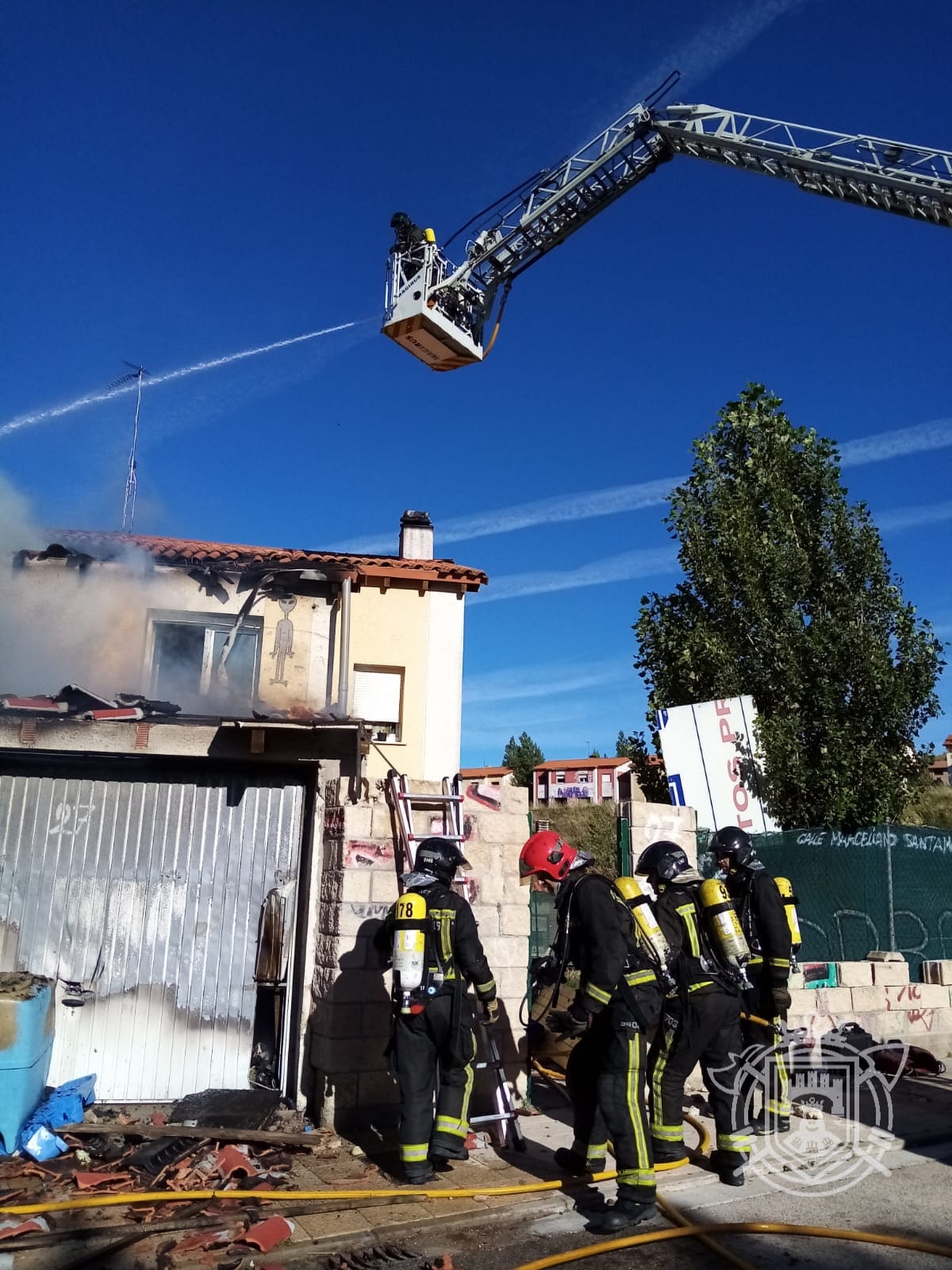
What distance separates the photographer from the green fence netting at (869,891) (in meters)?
11.2

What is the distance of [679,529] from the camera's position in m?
18.7

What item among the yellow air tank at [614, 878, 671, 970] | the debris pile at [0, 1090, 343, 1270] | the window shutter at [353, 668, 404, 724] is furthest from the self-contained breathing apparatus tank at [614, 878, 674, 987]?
the window shutter at [353, 668, 404, 724]

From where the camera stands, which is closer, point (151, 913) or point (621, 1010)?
point (621, 1010)

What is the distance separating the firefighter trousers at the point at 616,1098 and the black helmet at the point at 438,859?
119 centimetres

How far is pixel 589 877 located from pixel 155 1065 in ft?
12.5

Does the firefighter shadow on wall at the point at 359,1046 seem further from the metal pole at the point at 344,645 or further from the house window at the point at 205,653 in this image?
the metal pole at the point at 344,645

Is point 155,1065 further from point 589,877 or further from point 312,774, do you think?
point 589,877

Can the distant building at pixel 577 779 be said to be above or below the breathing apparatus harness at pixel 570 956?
above

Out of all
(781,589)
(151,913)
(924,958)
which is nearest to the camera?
(151,913)

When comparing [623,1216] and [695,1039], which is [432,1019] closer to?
[623,1216]

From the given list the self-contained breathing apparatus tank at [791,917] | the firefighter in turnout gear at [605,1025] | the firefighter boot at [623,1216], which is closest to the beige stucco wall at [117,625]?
the firefighter in turnout gear at [605,1025]

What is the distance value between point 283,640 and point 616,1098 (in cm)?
1083

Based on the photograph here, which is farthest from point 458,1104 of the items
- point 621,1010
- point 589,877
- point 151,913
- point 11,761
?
point 11,761

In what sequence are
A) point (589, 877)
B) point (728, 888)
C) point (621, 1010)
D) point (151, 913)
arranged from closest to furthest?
1. point (621, 1010)
2. point (589, 877)
3. point (728, 888)
4. point (151, 913)
